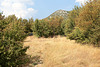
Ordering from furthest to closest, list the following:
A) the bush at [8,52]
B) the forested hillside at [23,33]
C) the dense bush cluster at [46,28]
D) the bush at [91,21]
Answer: the dense bush cluster at [46,28]
the bush at [91,21]
the forested hillside at [23,33]
the bush at [8,52]

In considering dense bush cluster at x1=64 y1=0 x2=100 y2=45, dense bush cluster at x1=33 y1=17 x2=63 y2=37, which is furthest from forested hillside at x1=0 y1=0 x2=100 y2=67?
dense bush cluster at x1=33 y1=17 x2=63 y2=37

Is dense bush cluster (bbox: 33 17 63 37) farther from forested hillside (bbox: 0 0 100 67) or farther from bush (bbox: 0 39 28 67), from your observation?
bush (bbox: 0 39 28 67)

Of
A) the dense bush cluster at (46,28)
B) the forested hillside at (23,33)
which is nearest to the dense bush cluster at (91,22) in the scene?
the forested hillside at (23,33)

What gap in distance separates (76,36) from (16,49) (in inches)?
295

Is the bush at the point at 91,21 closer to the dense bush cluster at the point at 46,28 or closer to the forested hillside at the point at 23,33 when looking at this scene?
the forested hillside at the point at 23,33

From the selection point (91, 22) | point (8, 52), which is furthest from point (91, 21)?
point (8, 52)

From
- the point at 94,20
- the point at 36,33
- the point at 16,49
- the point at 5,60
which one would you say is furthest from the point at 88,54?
the point at 36,33

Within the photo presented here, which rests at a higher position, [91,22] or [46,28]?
[46,28]

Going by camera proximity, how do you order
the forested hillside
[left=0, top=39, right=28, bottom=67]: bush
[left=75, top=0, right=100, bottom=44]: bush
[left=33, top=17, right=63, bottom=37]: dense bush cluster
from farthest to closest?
[left=33, top=17, right=63, bottom=37]: dense bush cluster → [left=75, top=0, right=100, bottom=44]: bush → the forested hillside → [left=0, top=39, right=28, bottom=67]: bush

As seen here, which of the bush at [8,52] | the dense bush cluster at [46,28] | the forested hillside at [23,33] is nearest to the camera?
the bush at [8,52]

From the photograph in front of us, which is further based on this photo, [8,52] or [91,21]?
[91,21]

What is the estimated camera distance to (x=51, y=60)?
5250 mm

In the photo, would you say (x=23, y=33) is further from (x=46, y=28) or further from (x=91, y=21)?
(x=46, y=28)

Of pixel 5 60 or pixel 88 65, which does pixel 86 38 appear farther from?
pixel 5 60
